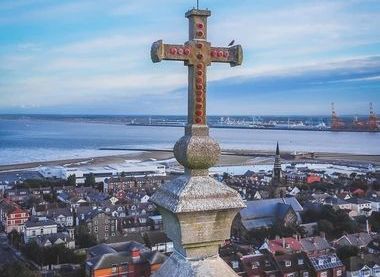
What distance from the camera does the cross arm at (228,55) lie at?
3074mm

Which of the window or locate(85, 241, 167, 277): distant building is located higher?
locate(85, 241, 167, 277): distant building

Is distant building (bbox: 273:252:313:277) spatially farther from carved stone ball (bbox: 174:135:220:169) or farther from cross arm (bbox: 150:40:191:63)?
cross arm (bbox: 150:40:191:63)

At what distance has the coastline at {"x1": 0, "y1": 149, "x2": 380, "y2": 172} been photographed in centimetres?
8400

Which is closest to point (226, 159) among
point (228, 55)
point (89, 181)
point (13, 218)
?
point (89, 181)

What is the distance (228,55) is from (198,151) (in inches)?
27.1

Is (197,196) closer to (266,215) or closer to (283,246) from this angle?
(283,246)

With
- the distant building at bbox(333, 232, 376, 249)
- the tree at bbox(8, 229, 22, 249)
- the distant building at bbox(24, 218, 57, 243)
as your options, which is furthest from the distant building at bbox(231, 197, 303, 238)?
the tree at bbox(8, 229, 22, 249)

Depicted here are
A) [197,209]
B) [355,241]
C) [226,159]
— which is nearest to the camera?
[197,209]

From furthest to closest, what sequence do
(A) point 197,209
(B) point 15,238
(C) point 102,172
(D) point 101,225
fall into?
(C) point 102,172 < (D) point 101,225 < (B) point 15,238 < (A) point 197,209

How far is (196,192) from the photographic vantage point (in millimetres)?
2932

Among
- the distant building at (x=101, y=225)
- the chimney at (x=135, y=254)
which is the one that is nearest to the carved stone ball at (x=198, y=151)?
the chimney at (x=135, y=254)

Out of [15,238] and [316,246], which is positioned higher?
[316,246]

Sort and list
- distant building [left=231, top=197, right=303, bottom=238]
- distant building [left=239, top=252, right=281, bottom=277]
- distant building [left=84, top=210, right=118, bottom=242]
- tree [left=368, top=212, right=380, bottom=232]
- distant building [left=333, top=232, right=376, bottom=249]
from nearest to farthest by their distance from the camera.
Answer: distant building [left=239, top=252, right=281, bottom=277], distant building [left=333, top=232, right=376, bottom=249], distant building [left=84, top=210, right=118, bottom=242], tree [left=368, top=212, right=380, bottom=232], distant building [left=231, top=197, right=303, bottom=238]

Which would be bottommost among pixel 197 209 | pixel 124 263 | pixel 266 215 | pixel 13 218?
pixel 266 215
